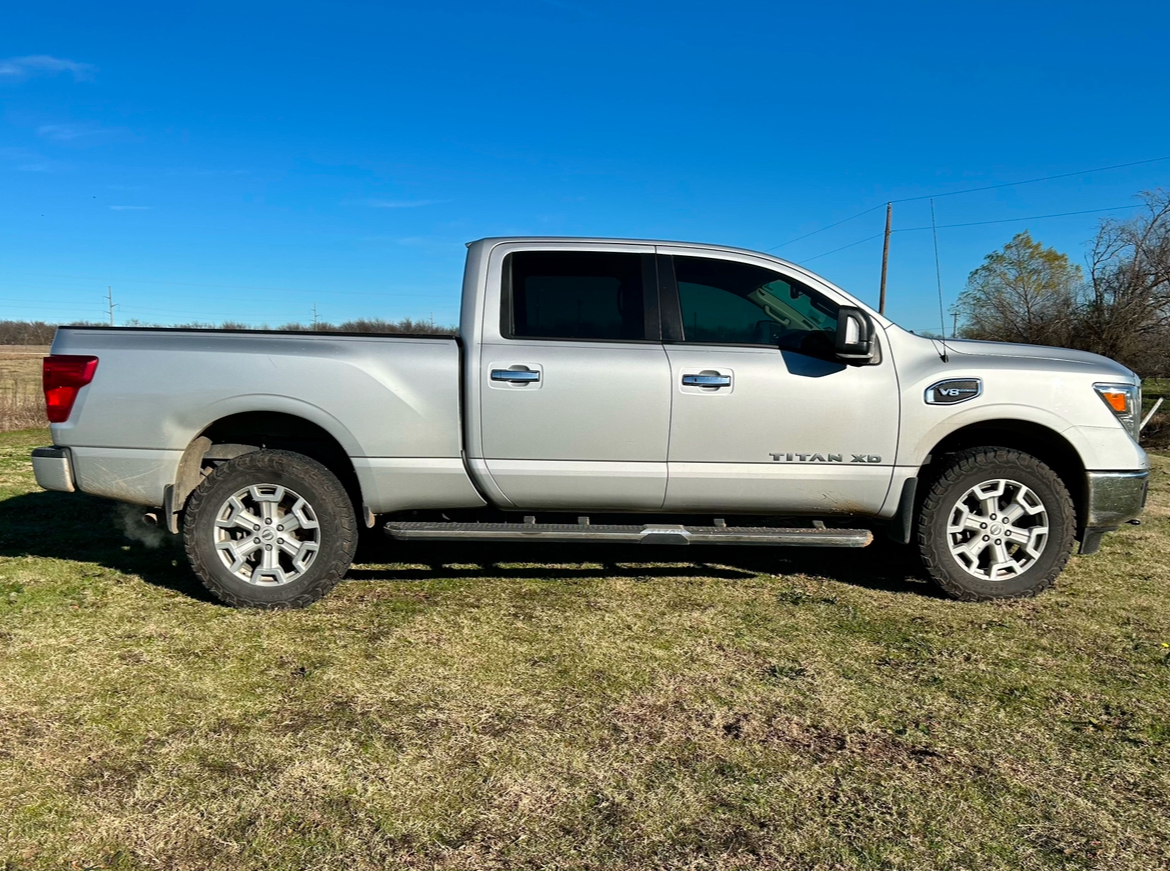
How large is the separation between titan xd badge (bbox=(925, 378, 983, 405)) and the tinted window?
1.65 m

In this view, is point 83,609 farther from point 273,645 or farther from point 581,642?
point 581,642

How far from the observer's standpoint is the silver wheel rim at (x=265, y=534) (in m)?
4.18

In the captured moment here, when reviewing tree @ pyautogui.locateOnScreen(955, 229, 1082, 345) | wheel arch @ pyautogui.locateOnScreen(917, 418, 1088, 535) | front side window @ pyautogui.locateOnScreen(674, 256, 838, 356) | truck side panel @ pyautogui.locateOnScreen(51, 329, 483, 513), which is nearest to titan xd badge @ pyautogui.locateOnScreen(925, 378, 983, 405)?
wheel arch @ pyautogui.locateOnScreen(917, 418, 1088, 535)

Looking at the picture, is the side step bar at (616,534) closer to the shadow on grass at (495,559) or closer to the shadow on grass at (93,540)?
the shadow on grass at (495,559)

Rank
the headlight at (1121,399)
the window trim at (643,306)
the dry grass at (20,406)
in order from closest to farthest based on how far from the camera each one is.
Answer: the window trim at (643,306) → the headlight at (1121,399) → the dry grass at (20,406)

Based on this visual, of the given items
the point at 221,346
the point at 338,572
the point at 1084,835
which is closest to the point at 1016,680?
the point at 1084,835

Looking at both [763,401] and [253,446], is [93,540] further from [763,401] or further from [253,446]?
[763,401]

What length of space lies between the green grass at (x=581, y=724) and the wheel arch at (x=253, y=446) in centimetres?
60

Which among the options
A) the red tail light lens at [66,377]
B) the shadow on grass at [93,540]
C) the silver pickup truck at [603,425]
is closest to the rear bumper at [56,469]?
the silver pickup truck at [603,425]

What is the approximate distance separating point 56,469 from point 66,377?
50 centimetres

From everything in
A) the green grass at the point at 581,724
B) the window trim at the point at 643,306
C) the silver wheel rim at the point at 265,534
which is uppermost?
the window trim at the point at 643,306

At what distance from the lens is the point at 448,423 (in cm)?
420

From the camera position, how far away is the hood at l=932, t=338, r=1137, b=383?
14.7 feet

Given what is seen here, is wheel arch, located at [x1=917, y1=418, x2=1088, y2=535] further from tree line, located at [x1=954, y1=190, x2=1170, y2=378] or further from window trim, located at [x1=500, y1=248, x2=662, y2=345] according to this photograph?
tree line, located at [x1=954, y1=190, x2=1170, y2=378]
